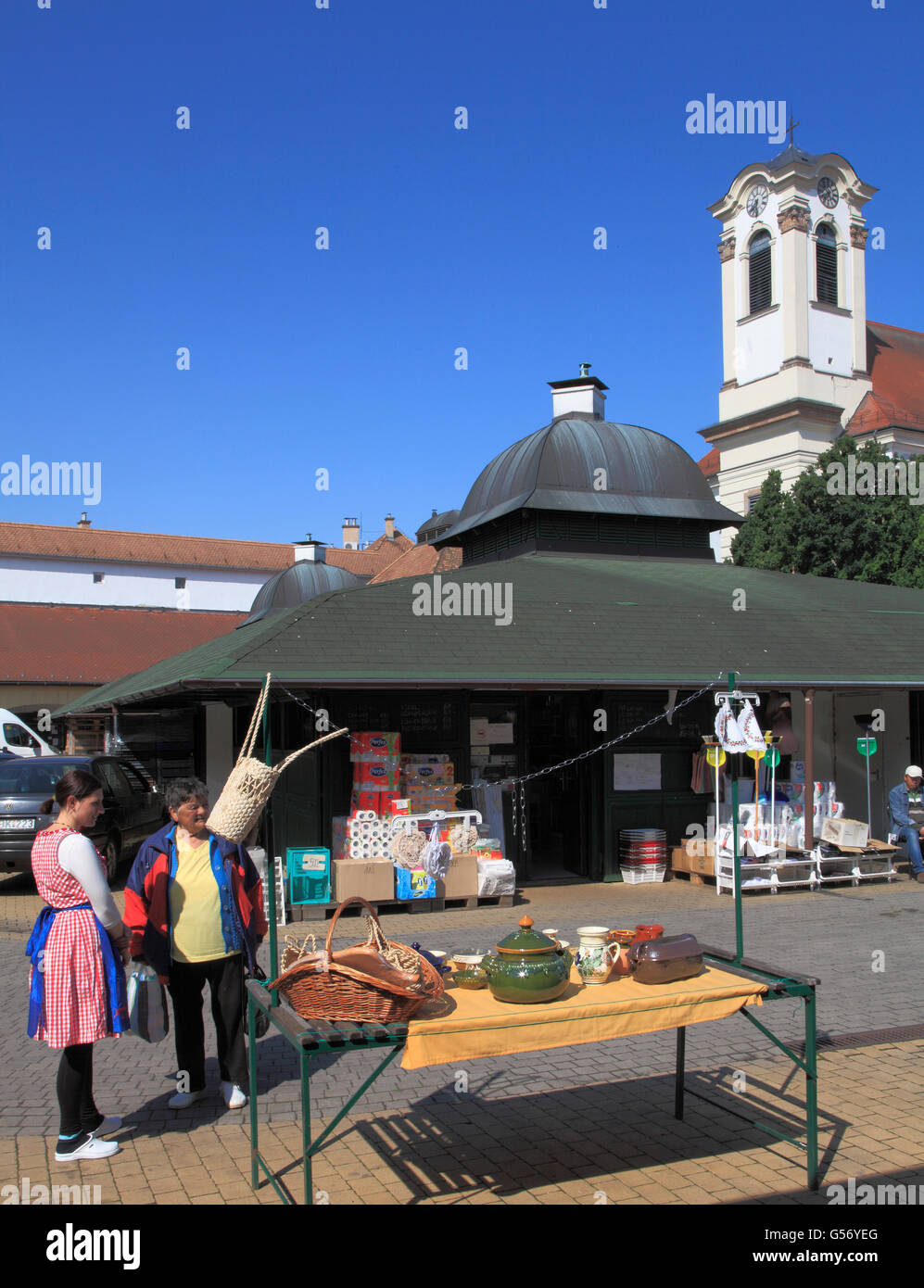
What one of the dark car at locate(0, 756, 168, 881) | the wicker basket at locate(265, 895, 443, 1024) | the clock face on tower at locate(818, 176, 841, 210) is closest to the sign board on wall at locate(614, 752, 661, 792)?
the dark car at locate(0, 756, 168, 881)

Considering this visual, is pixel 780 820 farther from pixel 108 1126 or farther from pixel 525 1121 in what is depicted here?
pixel 108 1126

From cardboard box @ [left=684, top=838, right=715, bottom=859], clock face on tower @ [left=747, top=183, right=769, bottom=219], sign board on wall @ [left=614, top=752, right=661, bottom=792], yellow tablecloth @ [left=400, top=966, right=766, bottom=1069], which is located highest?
clock face on tower @ [left=747, top=183, right=769, bottom=219]

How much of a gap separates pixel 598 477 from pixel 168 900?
48.2 ft

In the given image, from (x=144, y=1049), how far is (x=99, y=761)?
8399 millimetres

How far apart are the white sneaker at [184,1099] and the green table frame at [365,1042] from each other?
1.00 meters

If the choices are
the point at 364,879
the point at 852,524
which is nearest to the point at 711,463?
the point at 852,524

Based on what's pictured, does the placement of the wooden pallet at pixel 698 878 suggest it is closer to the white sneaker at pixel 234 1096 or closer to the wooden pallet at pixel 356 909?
the wooden pallet at pixel 356 909

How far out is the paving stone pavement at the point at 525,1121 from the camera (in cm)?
477

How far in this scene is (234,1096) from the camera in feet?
19.1

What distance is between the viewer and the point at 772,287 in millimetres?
45969

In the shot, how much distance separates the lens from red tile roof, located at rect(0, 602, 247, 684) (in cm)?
3453

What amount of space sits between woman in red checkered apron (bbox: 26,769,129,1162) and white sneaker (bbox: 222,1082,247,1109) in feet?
2.60

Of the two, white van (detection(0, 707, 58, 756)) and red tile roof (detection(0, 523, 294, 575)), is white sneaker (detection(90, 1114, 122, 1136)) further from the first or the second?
red tile roof (detection(0, 523, 294, 575))

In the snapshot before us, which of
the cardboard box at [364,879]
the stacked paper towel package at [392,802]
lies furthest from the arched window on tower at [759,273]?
the cardboard box at [364,879]
